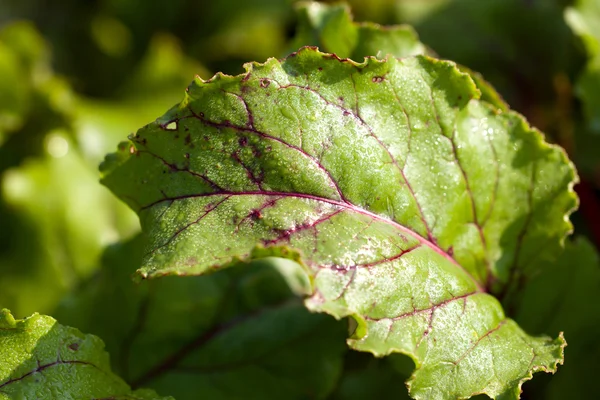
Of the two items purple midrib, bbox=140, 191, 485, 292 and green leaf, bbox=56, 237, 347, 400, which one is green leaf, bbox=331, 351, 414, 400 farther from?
purple midrib, bbox=140, 191, 485, 292

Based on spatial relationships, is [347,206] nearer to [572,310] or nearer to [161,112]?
[572,310]

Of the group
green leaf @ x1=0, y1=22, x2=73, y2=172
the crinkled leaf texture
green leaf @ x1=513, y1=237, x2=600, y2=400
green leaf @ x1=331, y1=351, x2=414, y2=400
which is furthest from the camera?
green leaf @ x1=0, y1=22, x2=73, y2=172

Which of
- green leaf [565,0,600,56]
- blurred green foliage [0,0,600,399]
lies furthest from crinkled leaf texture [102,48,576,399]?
green leaf [565,0,600,56]

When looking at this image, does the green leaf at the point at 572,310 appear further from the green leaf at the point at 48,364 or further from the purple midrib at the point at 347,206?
the green leaf at the point at 48,364

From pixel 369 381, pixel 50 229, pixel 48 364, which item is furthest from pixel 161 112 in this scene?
pixel 48 364

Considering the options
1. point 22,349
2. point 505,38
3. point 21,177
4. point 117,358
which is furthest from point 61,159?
point 505,38

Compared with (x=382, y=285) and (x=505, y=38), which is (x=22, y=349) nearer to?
(x=382, y=285)

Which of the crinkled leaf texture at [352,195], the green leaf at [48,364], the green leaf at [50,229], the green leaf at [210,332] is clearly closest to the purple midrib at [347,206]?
the crinkled leaf texture at [352,195]
